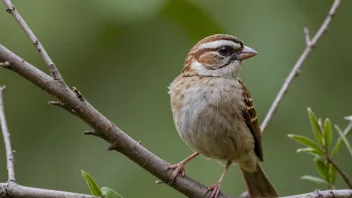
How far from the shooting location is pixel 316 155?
3.21m

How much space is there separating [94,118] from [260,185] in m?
1.92

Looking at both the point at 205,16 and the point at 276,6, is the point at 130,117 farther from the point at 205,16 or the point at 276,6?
the point at 276,6

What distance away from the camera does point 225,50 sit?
3.88 metres

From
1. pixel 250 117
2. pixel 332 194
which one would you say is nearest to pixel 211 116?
pixel 250 117

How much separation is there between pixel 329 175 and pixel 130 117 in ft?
5.99

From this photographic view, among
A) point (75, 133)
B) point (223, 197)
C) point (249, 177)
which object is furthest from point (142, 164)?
point (75, 133)

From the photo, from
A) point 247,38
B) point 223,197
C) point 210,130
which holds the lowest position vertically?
Answer: point 223,197

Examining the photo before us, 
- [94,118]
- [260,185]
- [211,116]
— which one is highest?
[94,118]

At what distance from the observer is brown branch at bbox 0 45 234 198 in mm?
2498

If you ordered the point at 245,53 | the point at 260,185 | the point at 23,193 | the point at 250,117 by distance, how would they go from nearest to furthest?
the point at 23,193 < the point at 245,53 < the point at 250,117 < the point at 260,185

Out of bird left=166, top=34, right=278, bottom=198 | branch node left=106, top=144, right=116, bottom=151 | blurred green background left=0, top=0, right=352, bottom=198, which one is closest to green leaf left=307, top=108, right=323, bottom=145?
bird left=166, top=34, right=278, bottom=198

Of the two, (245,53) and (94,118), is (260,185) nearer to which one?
(245,53)

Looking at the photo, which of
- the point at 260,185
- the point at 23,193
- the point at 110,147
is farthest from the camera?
the point at 260,185

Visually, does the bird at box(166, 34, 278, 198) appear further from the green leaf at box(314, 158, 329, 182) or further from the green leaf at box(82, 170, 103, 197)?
the green leaf at box(82, 170, 103, 197)
